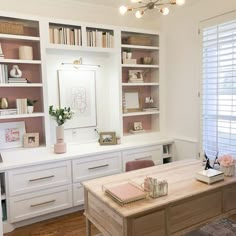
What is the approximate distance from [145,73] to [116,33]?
36.3 inches

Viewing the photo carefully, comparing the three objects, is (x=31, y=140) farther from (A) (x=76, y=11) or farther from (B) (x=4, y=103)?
(A) (x=76, y=11)

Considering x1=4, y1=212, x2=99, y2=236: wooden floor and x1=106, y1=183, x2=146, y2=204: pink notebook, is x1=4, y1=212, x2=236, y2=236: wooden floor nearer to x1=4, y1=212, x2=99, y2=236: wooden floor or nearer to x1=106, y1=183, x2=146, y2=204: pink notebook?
x1=4, y1=212, x2=99, y2=236: wooden floor

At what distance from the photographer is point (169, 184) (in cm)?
209

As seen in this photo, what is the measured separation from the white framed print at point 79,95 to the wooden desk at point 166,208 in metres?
1.58

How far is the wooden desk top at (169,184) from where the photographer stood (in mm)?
1715

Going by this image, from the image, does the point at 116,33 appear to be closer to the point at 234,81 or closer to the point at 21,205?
the point at 234,81

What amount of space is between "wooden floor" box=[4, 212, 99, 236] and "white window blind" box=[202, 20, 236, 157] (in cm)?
195

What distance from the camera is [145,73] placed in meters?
4.23

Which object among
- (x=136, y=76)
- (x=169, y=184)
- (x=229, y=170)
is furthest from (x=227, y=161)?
(x=136, y=76)

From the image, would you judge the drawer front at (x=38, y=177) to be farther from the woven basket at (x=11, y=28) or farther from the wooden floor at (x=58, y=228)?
the woven basket at (x=11, y=28)

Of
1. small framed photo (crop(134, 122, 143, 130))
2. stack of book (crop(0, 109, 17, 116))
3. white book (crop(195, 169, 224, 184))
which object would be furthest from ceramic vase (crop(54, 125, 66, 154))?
white book (crop(195, 169, 224, 184))

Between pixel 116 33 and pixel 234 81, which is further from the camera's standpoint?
pixel 116 33

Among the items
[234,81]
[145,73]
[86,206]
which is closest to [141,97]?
[145,73]

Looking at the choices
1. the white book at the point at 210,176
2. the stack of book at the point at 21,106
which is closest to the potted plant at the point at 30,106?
the stack of book at the point at 21,106
